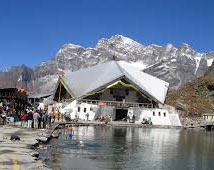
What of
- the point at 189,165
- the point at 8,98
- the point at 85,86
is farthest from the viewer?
the point at 85,86

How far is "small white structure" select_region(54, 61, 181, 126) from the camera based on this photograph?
251 ft

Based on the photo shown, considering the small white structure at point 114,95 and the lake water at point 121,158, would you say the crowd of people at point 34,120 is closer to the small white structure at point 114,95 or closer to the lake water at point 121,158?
the lake water at point 121,158

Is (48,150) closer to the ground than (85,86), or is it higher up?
closer to the ground

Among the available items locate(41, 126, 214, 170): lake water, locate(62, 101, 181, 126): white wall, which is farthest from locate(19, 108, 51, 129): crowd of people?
locate(62, 101, 181, 126): white wall

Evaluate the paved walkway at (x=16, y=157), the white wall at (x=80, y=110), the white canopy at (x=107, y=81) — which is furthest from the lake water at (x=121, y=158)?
the white canopy at (x=107, y=81)

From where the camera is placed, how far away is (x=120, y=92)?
8938 centimetres

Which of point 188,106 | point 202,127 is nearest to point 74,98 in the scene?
point 202,127

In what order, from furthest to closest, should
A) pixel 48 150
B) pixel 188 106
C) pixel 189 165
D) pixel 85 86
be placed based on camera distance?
pixel 188 106
pixel 85 86
pixel 48 150
pixel 189 165

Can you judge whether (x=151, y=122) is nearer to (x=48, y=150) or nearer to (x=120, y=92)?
(x=120, y=92)

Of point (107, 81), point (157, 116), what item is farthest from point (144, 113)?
point (107, 81)

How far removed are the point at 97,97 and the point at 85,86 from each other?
9.35 ft

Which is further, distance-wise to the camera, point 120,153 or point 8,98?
point 8,98

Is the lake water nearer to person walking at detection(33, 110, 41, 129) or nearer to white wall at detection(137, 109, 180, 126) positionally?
person walking at detection(33, 110, 41, 129)

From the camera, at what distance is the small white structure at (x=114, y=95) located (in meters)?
76.6
